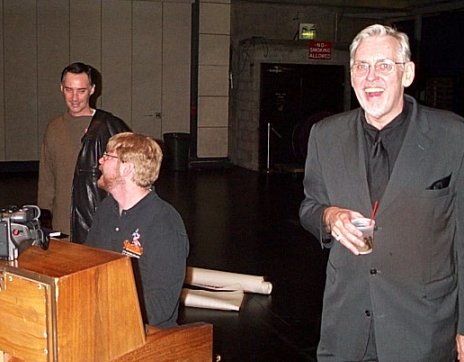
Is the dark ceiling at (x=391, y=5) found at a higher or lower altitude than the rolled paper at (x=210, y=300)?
higher

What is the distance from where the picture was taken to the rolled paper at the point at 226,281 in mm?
5211

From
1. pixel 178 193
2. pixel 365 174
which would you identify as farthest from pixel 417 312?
pixel 178 193

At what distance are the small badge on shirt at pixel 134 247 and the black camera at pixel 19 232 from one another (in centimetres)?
77

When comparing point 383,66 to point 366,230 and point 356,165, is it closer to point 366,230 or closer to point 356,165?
point 356,165

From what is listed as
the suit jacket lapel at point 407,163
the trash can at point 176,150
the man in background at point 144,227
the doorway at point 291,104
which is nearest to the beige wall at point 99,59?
the trash can at point 176,150

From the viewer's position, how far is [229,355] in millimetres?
4027

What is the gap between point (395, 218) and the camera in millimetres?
1994

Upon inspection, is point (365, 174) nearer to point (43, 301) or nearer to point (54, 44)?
point (43, 301)

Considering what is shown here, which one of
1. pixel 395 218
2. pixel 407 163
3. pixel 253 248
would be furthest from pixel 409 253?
pixel 253 248

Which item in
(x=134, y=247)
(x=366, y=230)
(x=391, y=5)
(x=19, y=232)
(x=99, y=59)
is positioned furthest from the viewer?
(x=391, y=5)

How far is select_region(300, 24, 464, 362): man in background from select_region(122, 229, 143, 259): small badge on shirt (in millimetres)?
642

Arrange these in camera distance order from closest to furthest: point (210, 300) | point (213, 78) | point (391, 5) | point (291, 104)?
point (210, 300) < point (213, 78) < point (291, 104) < point (391, 5)

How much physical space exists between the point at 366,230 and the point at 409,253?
0.60 ft

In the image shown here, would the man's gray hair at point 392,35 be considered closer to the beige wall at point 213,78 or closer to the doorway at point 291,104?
the doorway at point 291,104
